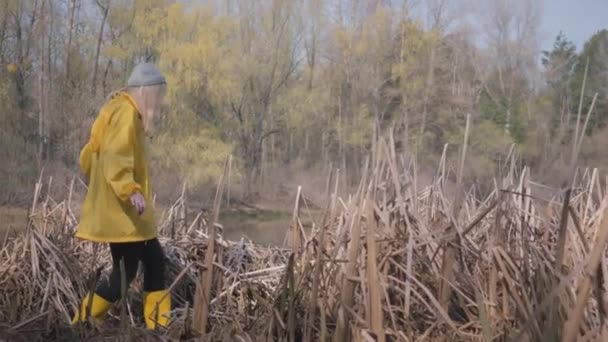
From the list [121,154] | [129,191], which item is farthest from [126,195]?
[121,154]

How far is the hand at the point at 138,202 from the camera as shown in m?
2.91

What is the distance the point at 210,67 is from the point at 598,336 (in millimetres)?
23038

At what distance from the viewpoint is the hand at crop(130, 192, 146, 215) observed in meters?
2.91

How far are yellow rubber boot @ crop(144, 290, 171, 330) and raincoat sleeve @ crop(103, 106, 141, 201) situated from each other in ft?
1.53

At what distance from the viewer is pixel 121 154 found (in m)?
2.98

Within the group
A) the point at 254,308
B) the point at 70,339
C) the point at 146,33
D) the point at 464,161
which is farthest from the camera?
the point at 146,33

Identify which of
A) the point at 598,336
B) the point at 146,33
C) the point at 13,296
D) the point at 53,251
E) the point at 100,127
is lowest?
the point at 13,296

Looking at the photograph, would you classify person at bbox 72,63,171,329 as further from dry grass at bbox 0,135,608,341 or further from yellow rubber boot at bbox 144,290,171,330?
dry grass at bbox 0,135,608,341

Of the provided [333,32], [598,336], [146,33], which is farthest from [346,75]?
[598,336]

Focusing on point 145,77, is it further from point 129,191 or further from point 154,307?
point 154,307

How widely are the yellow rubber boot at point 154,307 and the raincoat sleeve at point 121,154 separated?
0.47 m

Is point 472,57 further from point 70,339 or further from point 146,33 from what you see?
point 70,339

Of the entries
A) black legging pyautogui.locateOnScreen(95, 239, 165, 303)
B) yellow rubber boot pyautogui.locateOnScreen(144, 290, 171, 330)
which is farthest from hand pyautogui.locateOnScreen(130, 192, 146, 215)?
yellow rubber boot pyautogui.locateOnScreen(144, 290, 171, 330)

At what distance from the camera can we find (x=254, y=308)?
3.01 m
